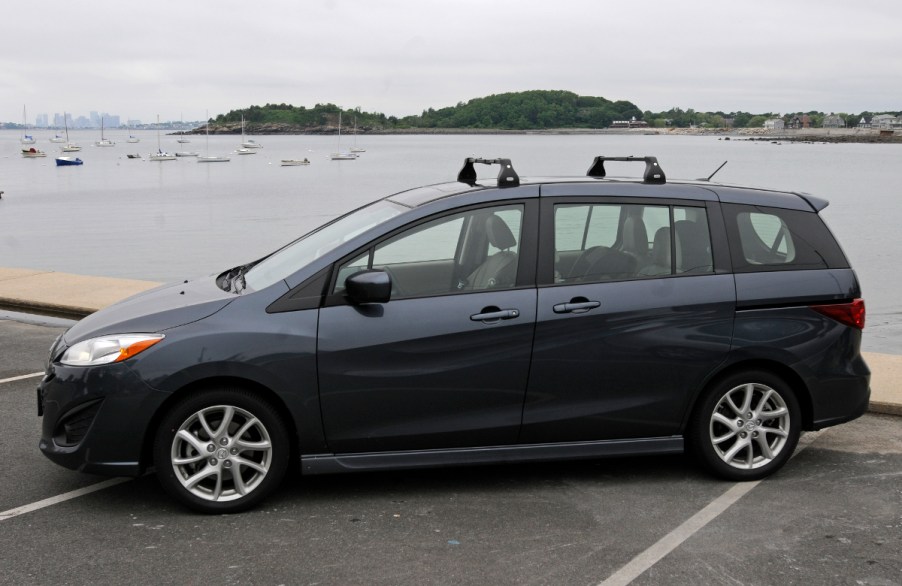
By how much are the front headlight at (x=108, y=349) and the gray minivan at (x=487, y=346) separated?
1 centimetres

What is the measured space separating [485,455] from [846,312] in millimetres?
2126

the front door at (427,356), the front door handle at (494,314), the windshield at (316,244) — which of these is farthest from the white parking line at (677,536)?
the windshield at (316,244)

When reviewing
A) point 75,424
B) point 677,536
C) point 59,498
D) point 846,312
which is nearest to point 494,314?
point 677,536

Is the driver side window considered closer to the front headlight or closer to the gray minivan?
the gray minivan

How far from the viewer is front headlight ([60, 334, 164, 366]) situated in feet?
16.2

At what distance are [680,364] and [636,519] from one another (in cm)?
87

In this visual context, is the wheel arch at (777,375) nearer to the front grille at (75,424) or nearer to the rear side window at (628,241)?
the rear side window at (628,241)

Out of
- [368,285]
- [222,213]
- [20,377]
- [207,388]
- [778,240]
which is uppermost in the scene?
[778,240]

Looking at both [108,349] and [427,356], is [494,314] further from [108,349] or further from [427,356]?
[108,349]

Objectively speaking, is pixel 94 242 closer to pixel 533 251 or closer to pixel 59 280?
pixel 59 280

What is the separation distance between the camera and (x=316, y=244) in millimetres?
5750

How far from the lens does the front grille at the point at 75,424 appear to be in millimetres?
4945

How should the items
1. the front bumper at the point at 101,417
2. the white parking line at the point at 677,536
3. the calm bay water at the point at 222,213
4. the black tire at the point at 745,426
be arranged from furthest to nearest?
the calm bay water at the point at 222,213 < the black tire at the point at 745,426 < the front bumper at the point at 101,417 < the white parking line at the point at 677,536

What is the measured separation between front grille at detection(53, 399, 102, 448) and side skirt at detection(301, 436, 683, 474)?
102 cm
